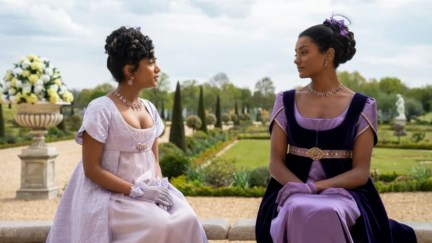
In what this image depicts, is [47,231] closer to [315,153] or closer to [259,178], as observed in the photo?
[315,153]

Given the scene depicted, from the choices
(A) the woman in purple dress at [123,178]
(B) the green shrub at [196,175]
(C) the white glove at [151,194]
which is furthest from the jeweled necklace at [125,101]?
(B) the green shrub at [196,175]

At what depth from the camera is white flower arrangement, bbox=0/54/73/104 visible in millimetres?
8781

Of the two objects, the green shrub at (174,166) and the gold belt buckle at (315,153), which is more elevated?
the gold belt buckle at (315,153)

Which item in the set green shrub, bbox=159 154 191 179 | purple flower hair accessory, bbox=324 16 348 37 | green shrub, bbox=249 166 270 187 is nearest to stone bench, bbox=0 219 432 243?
purple flower hair accessory, bbox=324 16 348 37

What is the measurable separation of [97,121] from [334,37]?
1.20 m

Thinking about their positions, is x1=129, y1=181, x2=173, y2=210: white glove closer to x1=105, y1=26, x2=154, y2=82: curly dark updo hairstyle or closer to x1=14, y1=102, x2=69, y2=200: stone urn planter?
x1=105, y1=26, x2=154, y2=82: curly dark updo hairstyle

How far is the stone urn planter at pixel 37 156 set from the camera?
29.3ft

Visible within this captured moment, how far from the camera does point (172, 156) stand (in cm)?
1094

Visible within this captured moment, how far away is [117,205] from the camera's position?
263 cm

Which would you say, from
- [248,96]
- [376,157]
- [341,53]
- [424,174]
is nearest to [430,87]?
[248,96]

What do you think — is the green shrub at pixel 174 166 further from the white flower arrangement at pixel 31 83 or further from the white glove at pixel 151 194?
the white glove at pixel 151 194

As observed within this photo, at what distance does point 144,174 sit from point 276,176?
2.18 feet

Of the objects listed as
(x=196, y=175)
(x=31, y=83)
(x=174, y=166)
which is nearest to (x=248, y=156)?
(x=174, y=166)

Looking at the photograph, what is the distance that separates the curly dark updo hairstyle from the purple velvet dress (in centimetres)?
88
